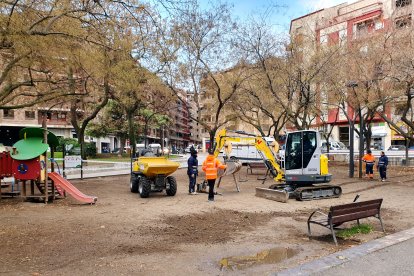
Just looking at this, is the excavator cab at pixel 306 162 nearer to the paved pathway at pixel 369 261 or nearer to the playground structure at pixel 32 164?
the paved pathway at pixel 369 261

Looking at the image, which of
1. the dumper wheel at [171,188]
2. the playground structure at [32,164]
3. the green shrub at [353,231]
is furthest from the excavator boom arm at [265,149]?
the green shrub at [353,231]

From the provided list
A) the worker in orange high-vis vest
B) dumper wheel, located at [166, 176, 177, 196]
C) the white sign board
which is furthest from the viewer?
the white sign board

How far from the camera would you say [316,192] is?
14.2 m

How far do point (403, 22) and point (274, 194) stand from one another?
13.0m

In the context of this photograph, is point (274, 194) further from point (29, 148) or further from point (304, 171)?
point (29, 148)

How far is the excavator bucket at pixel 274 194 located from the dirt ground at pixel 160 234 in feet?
1.05

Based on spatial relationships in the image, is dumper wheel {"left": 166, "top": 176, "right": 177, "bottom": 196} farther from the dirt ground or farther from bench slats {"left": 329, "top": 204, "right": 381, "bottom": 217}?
bench slats {"left": 329, "top": 204, "right": 381, "bottom": 217}

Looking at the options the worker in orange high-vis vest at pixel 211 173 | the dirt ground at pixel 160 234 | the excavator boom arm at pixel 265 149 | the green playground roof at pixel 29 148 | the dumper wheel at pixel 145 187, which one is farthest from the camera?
the excavator boom arm at pixel 265 149

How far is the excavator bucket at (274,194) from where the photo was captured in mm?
13234

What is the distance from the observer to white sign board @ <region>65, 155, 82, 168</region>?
1942cm

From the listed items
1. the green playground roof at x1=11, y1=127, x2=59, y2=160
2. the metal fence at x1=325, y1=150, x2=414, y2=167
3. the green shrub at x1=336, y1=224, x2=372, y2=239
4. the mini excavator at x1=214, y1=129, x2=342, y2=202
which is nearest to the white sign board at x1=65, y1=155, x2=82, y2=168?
the green playground roof at x1=11, y1=127, x2=59, y2=160

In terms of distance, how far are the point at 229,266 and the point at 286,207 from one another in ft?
21.2

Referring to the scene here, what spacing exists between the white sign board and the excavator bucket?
9.82m

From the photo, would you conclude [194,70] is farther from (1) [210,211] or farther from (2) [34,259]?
(2) [34,259]
